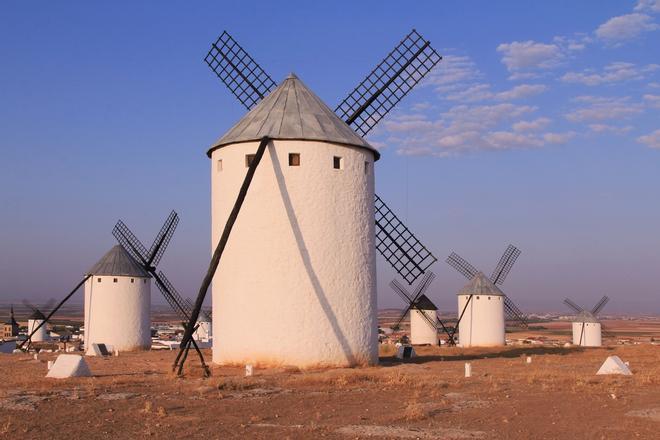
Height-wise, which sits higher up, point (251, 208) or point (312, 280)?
point (251, 208)

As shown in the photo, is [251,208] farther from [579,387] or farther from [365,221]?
[579,387]

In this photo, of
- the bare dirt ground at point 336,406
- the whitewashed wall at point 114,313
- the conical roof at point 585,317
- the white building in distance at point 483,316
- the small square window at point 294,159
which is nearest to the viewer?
the bare dirt ground at point 336,406

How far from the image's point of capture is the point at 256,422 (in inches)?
358

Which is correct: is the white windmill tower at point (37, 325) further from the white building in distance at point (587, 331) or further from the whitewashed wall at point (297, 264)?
the white building in distance at point (587, 331)

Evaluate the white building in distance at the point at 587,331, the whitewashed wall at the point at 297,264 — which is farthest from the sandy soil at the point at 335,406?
the white building in distance at the point at 587,331

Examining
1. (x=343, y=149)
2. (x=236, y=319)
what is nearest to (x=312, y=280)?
(x=236, y=319)

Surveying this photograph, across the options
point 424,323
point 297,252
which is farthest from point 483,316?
point 297,252

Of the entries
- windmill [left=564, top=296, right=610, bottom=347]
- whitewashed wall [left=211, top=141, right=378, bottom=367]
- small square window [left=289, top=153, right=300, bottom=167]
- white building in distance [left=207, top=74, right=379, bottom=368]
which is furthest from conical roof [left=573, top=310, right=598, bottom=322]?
small square window [left=289, top=153, right=300, bottom=167]

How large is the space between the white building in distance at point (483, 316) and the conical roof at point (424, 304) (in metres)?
5.54

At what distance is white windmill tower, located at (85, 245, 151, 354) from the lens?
1181 inches

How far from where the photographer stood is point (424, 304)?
46281 mm

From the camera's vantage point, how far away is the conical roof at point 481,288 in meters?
40.2

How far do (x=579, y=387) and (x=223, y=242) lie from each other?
754 cm

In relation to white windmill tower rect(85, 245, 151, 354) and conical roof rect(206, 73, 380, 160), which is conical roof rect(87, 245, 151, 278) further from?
conical roof rect(206, 73, 380, 160)
